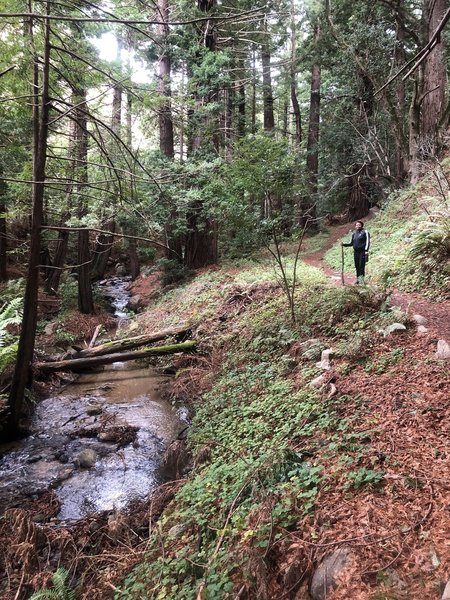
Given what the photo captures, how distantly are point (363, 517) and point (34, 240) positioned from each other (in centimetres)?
553

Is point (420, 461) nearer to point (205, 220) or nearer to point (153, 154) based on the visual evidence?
point (153, 154)

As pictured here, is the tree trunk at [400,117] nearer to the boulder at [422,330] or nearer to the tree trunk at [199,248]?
the tree trunk at [199,248]

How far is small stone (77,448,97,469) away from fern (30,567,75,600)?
2.17 metres

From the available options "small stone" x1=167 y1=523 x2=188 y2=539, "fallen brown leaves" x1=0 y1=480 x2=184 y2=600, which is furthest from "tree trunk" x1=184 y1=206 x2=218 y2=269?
"small stone" x1=167 y1=523 x2=188 y2=539

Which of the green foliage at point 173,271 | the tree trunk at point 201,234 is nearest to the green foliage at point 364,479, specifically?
the tree trunk at point 201,234

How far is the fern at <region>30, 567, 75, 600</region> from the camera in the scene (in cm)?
319

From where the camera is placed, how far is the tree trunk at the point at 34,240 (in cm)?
548

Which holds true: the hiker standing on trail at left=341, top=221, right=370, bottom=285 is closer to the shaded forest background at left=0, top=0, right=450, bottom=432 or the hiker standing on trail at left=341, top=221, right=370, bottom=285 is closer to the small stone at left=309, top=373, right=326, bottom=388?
the shaded forest background at left=0, top=0, right=450, bottom=432

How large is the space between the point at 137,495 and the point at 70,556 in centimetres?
106

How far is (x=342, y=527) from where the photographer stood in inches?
112

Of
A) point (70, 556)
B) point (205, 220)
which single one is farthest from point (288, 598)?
point (205, 220)

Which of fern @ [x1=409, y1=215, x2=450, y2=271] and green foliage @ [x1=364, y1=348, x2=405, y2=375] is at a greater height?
fern @ [x1=409, y1=215, x2=450, y2=271]

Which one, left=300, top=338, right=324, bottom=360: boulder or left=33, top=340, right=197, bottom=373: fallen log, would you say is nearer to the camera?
left=300, top=338, right=324, bottom=360: boulder

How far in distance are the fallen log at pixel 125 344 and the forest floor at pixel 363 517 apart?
179 inches
